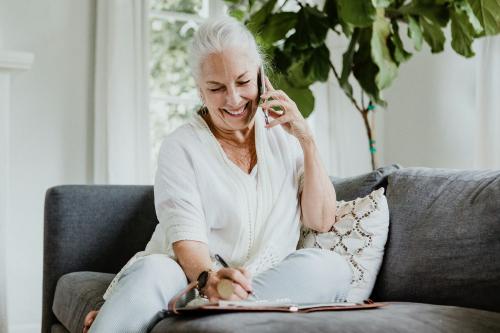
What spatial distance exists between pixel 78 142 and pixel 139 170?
1.06 feet

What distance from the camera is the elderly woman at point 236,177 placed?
186cm

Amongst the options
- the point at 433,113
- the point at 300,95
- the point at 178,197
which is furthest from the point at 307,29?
the point at 178,197

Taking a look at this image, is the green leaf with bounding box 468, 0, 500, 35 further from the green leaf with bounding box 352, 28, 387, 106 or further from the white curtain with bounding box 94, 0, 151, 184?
the white curtain with bounding box 94, 0, 151, 184

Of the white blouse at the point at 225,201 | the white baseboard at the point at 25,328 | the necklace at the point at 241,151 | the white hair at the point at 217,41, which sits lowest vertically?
the white baseboard at the point at 25,328

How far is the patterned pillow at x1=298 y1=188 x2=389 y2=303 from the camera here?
6.31 ft

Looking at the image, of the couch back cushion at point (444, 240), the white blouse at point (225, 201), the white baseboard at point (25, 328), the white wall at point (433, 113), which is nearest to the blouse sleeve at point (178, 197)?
the white blouse at point (225, 201)

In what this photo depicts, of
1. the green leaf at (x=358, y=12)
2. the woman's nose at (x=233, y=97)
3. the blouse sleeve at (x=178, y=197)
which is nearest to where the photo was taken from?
the blouse sleeve at (x=178, y=197)

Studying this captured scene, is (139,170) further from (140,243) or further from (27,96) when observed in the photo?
(140,243)

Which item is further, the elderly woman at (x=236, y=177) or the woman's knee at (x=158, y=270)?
the elderly woman at (x=236, y=177)

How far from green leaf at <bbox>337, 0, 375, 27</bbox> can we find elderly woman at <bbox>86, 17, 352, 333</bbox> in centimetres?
102

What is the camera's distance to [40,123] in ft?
11.6

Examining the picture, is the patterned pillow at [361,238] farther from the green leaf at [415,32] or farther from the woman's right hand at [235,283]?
the green leaf at [415,32]

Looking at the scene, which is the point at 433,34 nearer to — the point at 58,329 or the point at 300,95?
the point at 300,95

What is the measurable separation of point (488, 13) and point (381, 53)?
462mm
